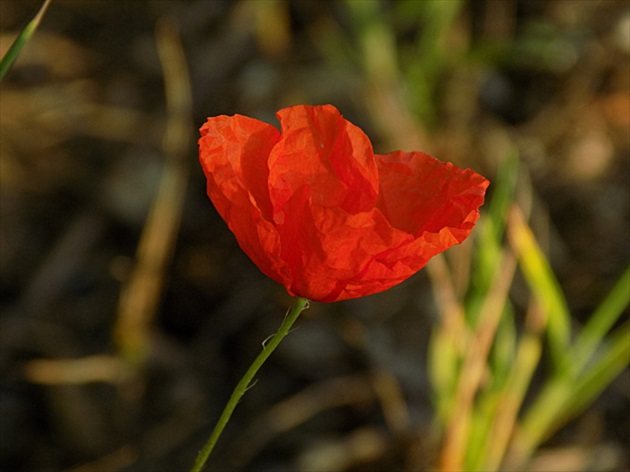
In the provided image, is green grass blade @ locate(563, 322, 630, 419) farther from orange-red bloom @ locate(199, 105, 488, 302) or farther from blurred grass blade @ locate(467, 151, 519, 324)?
orange-red bloom @ locate(199, 105, 488, 302)

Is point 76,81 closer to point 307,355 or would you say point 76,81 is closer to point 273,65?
point 273,65

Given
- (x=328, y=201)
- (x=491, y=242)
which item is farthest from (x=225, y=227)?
(x=328, y=201)

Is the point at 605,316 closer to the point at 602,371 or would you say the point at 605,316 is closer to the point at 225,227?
the point at 602,371

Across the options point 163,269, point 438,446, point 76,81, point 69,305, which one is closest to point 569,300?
point 438,446

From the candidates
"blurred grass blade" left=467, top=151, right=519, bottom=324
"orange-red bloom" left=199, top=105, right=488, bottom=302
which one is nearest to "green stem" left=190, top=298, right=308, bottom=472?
"orange-red bloom" left=199, top=105, right=488, bottom=302

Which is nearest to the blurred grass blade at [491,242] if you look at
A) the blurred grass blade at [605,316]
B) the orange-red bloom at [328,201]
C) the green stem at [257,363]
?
the blurred grass blade at [605,316]

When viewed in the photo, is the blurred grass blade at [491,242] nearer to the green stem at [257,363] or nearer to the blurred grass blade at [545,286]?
the blurred grass blade at [545,286]
